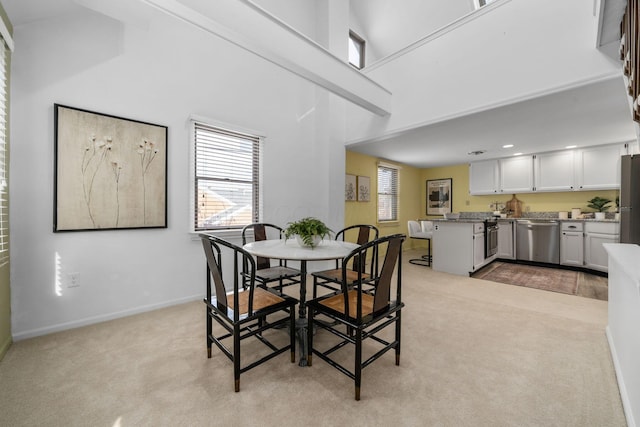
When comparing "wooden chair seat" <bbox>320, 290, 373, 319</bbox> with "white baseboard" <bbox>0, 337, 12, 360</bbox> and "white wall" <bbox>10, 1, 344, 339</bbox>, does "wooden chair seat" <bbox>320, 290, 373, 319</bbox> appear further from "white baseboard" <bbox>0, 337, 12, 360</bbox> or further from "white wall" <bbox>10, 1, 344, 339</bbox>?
"white baseboard" <bbox>0, 337, 12, 360</bbox>

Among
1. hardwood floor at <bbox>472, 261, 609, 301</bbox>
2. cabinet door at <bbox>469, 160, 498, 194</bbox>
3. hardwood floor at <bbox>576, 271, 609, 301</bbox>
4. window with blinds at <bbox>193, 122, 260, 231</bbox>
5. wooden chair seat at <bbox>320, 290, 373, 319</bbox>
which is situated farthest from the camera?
cabinet door at <bbox>469, 160, 498, 194</bbox>

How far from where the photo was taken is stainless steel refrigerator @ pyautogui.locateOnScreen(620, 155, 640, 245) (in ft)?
9.29

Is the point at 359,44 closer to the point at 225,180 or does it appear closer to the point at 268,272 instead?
the point at 225,180

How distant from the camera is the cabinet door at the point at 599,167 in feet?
14.6

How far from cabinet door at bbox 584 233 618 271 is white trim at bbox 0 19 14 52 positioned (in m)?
7.43

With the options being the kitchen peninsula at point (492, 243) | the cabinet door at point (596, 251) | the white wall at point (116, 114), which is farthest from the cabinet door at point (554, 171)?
the white wall at point (116, 114)

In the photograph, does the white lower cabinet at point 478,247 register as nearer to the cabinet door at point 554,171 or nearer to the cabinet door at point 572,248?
the cabinet door at point 572,248

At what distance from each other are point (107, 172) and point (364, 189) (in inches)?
170

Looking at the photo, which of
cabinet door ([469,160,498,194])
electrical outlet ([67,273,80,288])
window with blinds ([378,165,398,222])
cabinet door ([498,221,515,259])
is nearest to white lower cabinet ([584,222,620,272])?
cabinet door ([498,221,515,259])

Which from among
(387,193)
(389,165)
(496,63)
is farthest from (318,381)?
(389,165)

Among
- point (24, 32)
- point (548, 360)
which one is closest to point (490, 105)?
point (548, 360)

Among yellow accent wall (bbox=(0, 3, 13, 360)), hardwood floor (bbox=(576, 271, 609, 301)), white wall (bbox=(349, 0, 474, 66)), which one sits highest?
white wall (bbox=(349, 0, 474, 66))

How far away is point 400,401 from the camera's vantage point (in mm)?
1506

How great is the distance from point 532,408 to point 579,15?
3307mm
